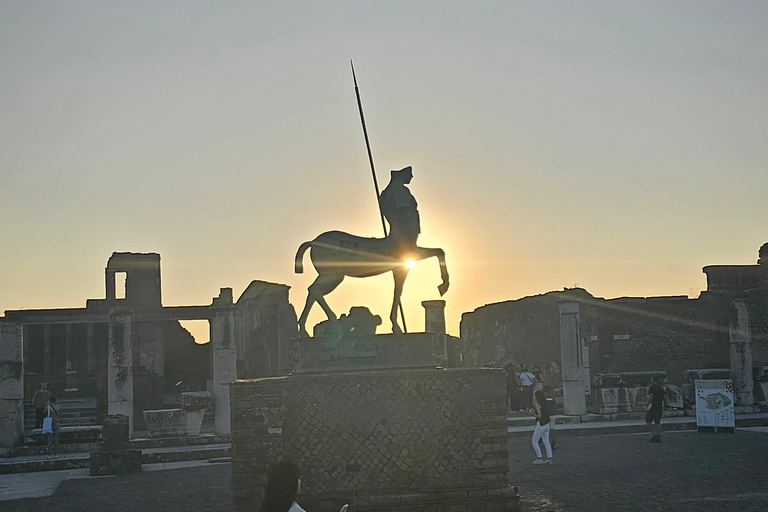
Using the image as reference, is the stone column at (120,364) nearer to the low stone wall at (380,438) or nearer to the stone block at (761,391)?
the low stone wall at (380,438)

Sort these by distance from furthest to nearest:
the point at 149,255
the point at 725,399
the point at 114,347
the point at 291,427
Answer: the point at 149,255, the point at 114,347, the point at 725,399, the point at 291,427

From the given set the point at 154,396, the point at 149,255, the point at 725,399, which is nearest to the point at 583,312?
the point at 725,399

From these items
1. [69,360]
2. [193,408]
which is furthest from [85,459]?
[69,360]

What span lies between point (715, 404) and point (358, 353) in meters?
9.64

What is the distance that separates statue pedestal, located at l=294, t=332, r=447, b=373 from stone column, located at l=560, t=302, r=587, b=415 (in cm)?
1009

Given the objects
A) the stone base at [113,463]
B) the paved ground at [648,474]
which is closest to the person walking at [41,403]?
the stone base at [113,463]

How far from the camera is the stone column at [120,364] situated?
61.3ft

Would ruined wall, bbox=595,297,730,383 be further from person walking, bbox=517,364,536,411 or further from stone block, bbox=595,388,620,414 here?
stone block, bbox=595,388,620,414

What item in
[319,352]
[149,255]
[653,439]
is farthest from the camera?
[149,255]

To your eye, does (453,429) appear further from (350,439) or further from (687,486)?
(687,486)

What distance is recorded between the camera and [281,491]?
5309mm

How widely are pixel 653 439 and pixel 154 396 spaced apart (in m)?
18.7

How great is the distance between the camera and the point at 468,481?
30.6 feet

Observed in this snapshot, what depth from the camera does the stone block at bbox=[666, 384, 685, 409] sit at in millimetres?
20141
